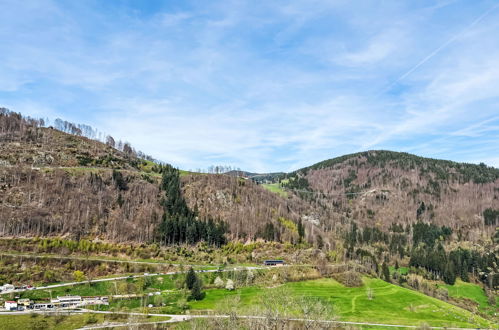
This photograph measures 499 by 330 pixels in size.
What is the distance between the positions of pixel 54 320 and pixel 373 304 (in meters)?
79.4

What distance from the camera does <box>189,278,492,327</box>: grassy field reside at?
8150 cm

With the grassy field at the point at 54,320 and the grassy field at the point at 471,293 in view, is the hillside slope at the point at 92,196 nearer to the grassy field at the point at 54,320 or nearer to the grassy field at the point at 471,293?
the grassy field at the point at 54,320

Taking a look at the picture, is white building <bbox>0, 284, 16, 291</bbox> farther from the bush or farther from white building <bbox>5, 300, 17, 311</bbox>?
the bush

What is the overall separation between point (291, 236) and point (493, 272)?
110 meters

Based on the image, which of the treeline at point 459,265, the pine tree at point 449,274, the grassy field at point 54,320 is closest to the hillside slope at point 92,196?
the grassy field at point 54,320

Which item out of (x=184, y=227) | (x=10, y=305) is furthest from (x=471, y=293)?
(x=10, y=305)

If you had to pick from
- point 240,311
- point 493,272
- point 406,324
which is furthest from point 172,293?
point 493,272

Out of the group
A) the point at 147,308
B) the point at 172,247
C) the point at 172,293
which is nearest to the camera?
the point at 147,308

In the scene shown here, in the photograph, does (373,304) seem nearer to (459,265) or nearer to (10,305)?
(10,305)

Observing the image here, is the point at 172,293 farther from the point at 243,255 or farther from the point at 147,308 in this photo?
the point at 243,255

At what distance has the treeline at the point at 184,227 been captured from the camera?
139 meters

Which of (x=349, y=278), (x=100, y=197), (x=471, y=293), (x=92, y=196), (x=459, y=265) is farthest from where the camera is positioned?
(x=459, y=265)

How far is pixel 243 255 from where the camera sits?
133 meters

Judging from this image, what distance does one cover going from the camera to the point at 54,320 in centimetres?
6769
